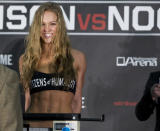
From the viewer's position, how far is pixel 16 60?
434cm

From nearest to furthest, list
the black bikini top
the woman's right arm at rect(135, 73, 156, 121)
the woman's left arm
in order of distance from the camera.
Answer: the black bikini top
the woman's left arm
the woman's right arm at rect(135, 73, 156, 121)

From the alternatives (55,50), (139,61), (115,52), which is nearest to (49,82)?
(55,50)

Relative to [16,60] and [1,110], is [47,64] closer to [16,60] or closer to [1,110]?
[16,60]

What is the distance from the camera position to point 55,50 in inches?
151

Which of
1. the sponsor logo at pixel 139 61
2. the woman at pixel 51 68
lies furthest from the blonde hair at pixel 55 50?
the sponsor logo at pixel 139 61

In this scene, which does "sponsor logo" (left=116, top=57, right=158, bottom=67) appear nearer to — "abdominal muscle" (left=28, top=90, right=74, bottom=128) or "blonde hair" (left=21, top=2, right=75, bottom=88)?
"blonde hair" (left=21, top=2, right=75, bottom=88)

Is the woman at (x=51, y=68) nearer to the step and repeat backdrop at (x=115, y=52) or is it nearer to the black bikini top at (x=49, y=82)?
the black bikini top at (x=49, y=82)

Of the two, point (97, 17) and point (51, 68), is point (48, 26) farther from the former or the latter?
point (97, 17)

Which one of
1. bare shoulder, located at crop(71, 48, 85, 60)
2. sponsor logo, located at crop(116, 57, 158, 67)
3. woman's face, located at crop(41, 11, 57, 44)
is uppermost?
woman's face, located at crop(41, 11, 57, 44)

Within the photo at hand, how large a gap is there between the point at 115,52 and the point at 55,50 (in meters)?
0.65

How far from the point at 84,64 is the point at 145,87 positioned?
594mm

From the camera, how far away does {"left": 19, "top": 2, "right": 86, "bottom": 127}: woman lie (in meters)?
3.77

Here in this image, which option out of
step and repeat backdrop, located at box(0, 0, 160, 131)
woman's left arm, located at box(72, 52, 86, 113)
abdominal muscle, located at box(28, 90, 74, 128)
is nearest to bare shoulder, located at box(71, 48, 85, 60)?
woman's left arm, located at box(72, 52, 86, 113)

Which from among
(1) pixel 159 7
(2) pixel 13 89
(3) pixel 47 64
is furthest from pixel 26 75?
(2) pixel 13 89
